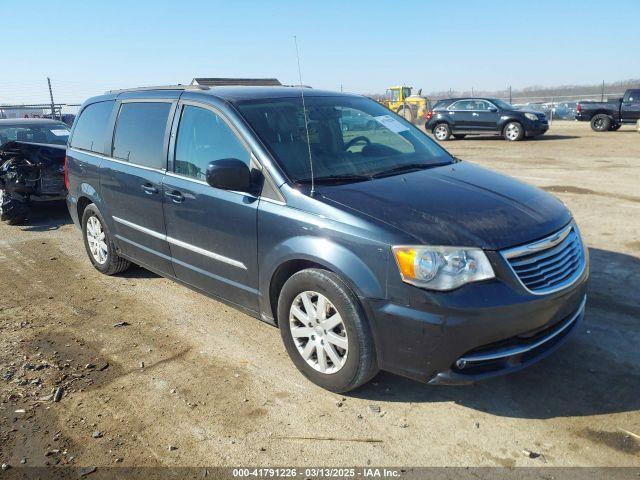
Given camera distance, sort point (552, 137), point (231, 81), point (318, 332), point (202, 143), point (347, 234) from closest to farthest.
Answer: point (347, 234), point (318, 332), point (202, 143), point (231, 81), point (552, 137)

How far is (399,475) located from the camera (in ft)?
8.59

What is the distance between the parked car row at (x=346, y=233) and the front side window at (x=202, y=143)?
0.5 inches

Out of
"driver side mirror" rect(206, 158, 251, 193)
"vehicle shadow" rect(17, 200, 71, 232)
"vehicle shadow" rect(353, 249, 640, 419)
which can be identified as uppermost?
"driver side mirror" rect(206, 158, 251, 193)

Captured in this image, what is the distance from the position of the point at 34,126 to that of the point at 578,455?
389 inches

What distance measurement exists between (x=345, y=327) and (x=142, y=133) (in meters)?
2.83

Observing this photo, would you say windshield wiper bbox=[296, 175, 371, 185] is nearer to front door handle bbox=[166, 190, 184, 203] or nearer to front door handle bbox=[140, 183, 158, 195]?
front door handle bbox=[166, 190, 184, 203]

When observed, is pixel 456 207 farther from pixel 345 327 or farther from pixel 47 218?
pixel 47 218

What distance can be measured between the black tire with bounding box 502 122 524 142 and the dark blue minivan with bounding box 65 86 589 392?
17.1 metres

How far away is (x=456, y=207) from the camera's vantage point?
10.4ft

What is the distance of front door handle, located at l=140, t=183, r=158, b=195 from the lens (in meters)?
4.41

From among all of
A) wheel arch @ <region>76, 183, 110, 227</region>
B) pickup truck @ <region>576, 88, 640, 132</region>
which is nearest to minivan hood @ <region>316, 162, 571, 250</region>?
wheel arch @ <region>76, 183, 110, 227</region>

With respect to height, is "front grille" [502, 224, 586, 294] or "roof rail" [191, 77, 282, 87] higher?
"roof rail" [191, 77, 282, 87]

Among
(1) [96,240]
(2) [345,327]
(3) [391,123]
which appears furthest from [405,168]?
(1) [96,240]

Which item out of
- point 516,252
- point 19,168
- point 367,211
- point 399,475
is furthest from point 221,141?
point 19,168
